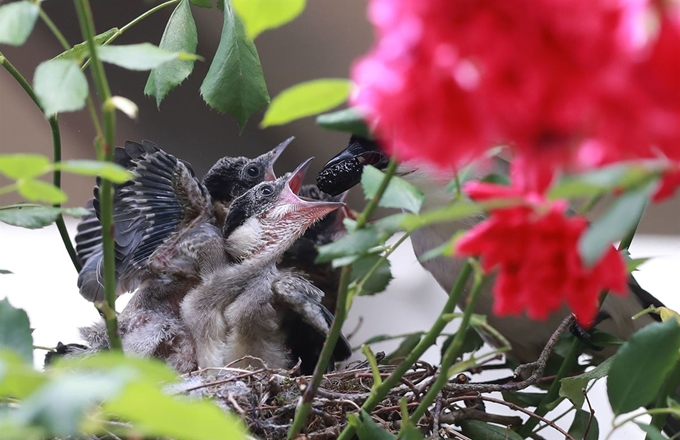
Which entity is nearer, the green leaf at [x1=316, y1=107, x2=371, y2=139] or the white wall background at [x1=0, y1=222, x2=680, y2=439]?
the green leaf at [x1=316, y1=107, x2=371, y2=139]

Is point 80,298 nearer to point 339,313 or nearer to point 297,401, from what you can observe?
point 297,401

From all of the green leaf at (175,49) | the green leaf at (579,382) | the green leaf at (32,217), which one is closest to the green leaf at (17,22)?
the green leaf at (32,217)

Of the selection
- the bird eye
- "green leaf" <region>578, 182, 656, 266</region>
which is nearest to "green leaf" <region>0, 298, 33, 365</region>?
"green leaf" <region>578, 182, 656, 266</region>

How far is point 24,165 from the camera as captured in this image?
332 millimetres

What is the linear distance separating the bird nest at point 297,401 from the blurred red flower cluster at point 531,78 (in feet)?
1.73

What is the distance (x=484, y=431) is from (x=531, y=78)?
71cm

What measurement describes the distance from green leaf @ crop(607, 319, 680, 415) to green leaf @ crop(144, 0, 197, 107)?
55 centimetres

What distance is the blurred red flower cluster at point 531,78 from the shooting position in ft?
0.75

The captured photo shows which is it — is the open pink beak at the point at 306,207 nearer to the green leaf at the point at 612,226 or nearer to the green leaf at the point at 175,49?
the green leaf at the point at 175,49

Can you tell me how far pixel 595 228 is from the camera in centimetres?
27

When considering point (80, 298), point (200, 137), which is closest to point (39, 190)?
point (200, 137)

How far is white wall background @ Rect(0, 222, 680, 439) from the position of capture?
1.58 metres

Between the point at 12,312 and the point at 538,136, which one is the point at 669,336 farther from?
the point at 12,312

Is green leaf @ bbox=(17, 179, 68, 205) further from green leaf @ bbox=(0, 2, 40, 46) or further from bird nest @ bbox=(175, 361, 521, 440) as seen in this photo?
bird nest @ bbox=(175, 361, 521, 440)
